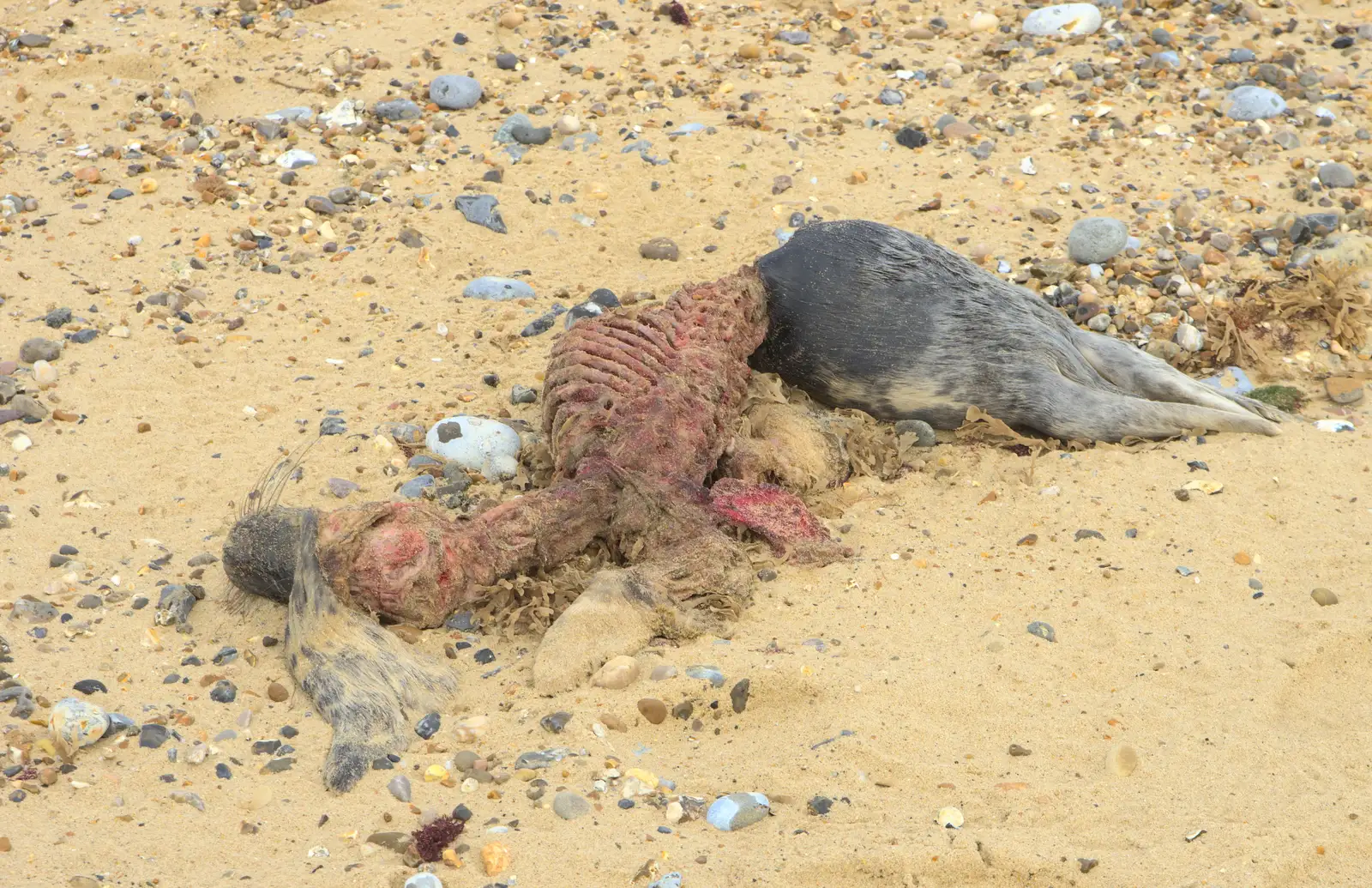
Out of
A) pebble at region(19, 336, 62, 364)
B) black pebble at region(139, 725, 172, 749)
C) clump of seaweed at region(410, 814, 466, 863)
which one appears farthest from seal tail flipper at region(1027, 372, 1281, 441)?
pebble at region(19, 336, 62, 364)

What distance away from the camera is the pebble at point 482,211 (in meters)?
6.23

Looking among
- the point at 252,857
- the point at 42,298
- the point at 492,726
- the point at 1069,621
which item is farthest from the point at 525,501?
the point at 42,298

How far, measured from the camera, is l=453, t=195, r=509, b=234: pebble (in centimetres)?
623

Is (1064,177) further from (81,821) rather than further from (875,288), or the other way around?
(81,821)

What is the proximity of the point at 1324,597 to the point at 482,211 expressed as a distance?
404 centimetres

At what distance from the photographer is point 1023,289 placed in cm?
535

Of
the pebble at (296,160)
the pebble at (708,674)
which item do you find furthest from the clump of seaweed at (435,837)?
the pebble at (296,160)

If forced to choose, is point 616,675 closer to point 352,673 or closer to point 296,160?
point 352,673

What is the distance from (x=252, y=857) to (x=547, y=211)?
12.9ft

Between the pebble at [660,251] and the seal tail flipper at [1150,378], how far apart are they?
6.02ft

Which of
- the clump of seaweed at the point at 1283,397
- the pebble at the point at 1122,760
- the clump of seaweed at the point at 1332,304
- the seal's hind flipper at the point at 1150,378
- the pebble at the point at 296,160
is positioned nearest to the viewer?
the pebble at the point at 1122,760

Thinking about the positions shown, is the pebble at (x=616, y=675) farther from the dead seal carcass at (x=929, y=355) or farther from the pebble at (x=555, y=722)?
the dead seal carcass at (x=929, y=355)

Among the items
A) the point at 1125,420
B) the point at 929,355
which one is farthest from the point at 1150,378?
the point at 929,355

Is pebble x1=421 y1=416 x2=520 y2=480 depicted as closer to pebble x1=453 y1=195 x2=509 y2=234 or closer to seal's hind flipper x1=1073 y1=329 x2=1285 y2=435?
pebble x1=453 y1=195 x2=509 y2=234
